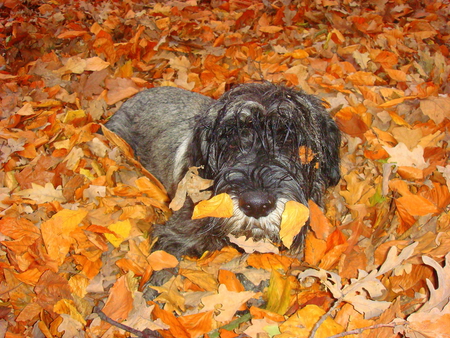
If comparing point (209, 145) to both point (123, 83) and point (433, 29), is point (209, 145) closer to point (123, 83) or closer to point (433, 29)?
point (123, 83)

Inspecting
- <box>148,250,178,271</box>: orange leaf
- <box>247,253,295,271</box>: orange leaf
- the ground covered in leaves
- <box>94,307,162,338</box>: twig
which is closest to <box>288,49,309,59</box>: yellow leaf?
the ground covered in leaves

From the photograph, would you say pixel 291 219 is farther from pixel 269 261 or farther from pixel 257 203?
pixel 269 261

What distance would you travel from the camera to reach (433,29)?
7.27 metres

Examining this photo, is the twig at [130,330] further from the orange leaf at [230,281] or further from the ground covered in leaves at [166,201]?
the orange leaf at [230,281]

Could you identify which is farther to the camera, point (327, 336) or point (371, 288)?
point (371, 288)

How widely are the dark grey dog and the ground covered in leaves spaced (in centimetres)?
33

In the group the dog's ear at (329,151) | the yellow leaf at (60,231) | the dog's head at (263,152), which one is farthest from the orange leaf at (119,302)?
the dog's ear at (329,151)

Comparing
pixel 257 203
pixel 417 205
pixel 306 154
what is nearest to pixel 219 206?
pixel 257 203

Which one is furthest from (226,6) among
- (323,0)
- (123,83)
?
(123,83)

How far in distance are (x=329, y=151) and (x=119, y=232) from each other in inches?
84.3

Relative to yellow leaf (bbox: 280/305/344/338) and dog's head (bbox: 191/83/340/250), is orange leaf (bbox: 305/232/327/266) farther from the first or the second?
yellow leaf (bbox: 280/305/344/338)

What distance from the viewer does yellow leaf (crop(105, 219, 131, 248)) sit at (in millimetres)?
3855

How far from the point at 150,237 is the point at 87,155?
1.44 m

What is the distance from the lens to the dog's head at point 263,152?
312 cm
